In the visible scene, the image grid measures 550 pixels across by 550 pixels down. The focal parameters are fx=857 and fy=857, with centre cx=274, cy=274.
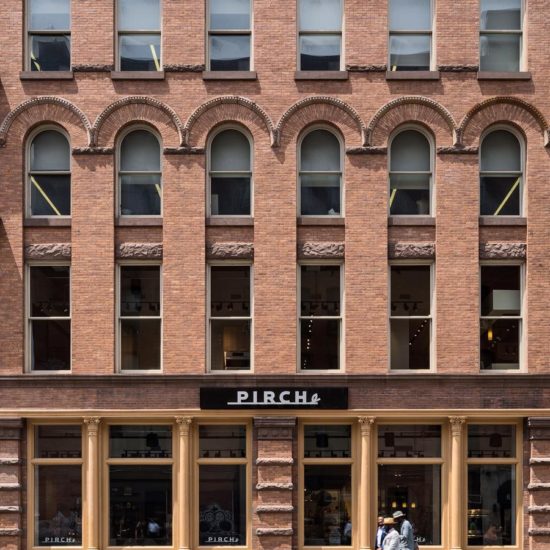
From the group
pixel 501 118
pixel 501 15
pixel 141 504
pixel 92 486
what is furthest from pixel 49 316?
pixel 501 15

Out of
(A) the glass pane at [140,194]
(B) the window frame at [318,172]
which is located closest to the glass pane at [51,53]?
(A) the glass pane at [140,194]

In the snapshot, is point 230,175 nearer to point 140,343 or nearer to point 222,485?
point 140,343

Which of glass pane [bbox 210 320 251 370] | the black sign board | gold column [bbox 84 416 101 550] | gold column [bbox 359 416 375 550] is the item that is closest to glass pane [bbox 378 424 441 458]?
gold column [bbox 359 416 375 550]

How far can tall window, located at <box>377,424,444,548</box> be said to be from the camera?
61.9 ft

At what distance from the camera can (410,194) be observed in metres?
19.2

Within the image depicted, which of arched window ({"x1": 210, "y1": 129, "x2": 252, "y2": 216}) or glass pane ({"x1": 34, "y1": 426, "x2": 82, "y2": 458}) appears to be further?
arched window ({"x1": 210, "y1": 129, "x2": 252, "y2": 216})

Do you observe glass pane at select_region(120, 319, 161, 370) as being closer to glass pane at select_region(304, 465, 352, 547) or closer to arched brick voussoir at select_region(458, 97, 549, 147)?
glass pane at select_region(304, 465, 352, 547)

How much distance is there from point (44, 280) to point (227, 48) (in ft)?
21.7

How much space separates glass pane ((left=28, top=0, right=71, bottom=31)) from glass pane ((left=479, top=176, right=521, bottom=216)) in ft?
32.9

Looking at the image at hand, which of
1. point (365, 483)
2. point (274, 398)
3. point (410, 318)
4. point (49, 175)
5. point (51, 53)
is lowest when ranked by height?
point (365, 483)

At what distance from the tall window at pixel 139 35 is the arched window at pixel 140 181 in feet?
5.05

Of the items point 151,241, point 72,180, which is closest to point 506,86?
point 151,241

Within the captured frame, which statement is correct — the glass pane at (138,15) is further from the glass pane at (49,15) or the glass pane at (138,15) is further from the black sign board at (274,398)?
the black sign board at (274,398)

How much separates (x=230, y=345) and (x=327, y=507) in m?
4.14
